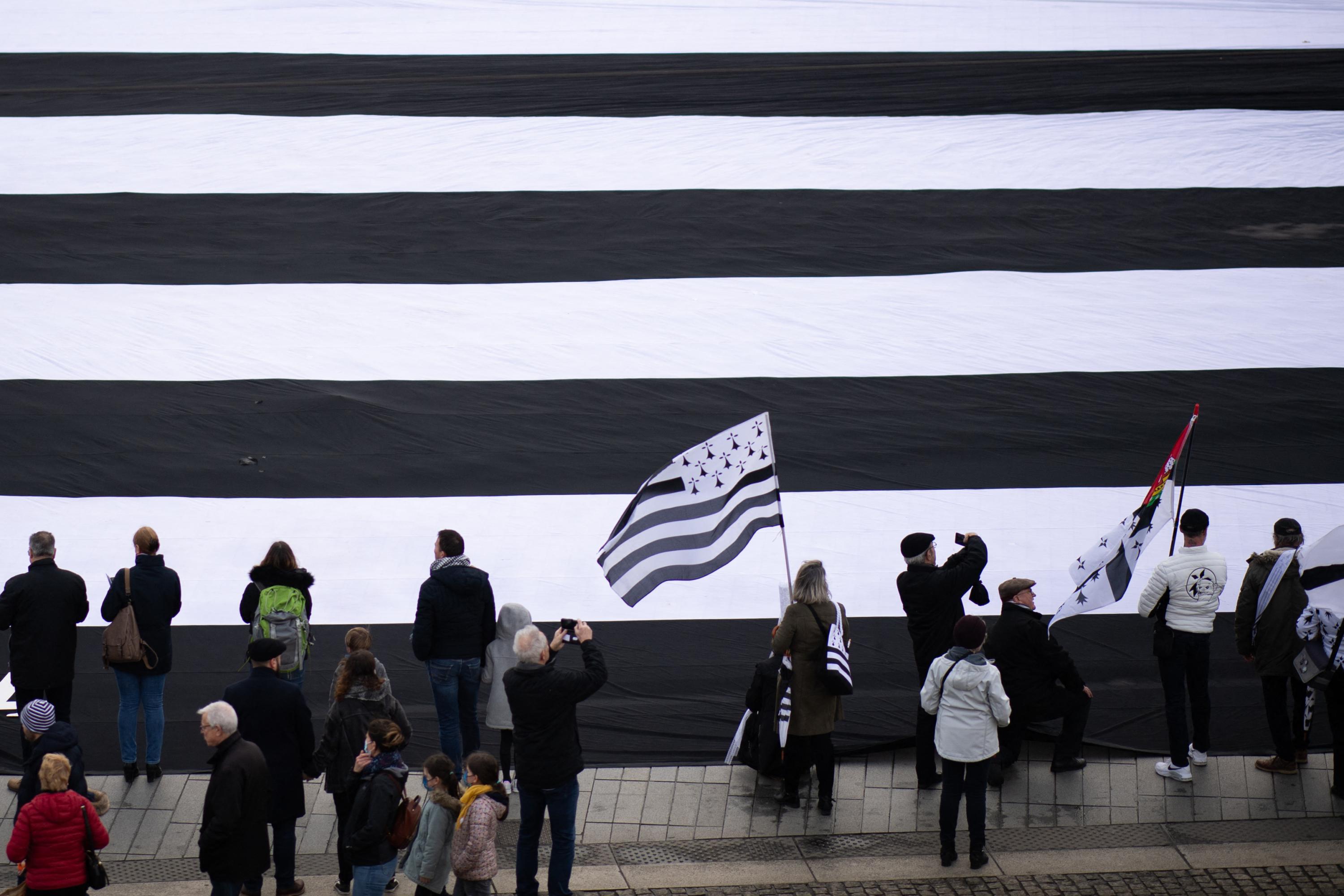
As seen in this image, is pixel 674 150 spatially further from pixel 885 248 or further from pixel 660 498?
pixel 660 498

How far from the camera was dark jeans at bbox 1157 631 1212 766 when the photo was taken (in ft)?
17.8

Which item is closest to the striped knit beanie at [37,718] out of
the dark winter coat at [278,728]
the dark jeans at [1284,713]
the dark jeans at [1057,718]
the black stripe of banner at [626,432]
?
the dark winter coat at [278,728]

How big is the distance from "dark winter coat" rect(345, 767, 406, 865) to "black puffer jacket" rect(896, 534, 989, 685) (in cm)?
232

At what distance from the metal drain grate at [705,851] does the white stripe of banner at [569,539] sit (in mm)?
1474

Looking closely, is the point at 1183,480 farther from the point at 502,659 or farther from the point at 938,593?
the point at 502,659

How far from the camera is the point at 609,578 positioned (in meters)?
5.28

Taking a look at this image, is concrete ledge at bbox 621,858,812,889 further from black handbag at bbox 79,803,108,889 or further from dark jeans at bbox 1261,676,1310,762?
dark jeans at bbox 1261,676,1310,762

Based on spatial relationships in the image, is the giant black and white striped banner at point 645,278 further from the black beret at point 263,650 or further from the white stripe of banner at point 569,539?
the black beret at point 263,650

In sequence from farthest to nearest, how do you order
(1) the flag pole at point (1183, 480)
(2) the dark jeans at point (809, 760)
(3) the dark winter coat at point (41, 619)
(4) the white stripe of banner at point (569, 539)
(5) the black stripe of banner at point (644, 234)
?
(5) the black stripe of banner at point (644, 234) → (4) the white stripe of banner at point (569, 539) → (1) the flag pole at point (1183, 480) → (3) the dark winter coat at point (41, 619) → (2) the dark jeans at point (809, 760)

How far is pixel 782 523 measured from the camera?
522cm

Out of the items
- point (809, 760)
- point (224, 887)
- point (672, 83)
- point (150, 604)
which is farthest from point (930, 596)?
point (672, 83)

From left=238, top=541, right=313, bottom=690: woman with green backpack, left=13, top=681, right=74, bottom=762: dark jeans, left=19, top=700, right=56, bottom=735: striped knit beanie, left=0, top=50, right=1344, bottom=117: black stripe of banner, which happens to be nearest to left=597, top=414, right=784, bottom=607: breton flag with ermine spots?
left=238, top=541, right=313, bottom=690: woman with green backpack

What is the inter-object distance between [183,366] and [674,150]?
3105 mm

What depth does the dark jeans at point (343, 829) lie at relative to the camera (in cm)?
456
